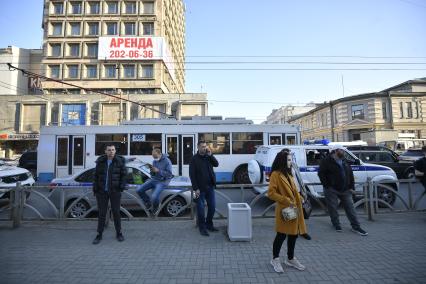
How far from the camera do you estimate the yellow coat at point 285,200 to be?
400cm

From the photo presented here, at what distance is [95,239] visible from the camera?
5.51 m

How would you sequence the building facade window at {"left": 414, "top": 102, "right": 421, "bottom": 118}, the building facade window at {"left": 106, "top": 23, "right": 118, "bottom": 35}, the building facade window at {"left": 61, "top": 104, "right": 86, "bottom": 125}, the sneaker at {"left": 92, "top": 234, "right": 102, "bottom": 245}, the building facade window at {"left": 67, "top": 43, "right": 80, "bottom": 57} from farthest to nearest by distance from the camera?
1. the building facade window at {"left": 106, "top": 23, "right": 118, "bottom": 35}
2. the building facade window at {"left": 67, "top": 43, "right": 80, "bottom": 57}
3. the building facade window at {"left": 61, "top": 104, "right": 86, "bottom": 125}
4. the building facade window at {"left": 414, "top": 102, "right": 421, "bottom": 118}
5. the sneaker at {"left": 92, "top": 234, "right": 102, "bottom": 245}

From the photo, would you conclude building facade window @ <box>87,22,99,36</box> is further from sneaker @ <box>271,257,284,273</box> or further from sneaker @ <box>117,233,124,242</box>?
sneaker @ <box>271,257,284,273</box>

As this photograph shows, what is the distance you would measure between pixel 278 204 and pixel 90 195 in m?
5.35

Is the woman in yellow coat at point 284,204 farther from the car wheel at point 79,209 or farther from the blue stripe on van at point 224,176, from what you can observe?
the blue stripe on van at point 224,176

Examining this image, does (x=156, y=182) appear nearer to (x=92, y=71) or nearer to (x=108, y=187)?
(x=108, y=187)

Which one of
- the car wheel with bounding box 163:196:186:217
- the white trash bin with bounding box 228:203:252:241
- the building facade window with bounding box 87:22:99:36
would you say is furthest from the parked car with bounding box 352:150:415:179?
the building facade window with bounding box 87:22:99:36

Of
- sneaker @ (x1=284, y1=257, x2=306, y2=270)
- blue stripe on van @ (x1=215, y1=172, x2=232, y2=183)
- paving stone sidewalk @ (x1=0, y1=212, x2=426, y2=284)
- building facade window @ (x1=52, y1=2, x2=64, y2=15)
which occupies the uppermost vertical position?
building facade window @ (x1=52, y1=2, x2=64, y2=15)

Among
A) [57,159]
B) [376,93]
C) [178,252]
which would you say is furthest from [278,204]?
[376,93]

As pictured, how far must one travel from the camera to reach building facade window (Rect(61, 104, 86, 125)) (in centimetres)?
4106

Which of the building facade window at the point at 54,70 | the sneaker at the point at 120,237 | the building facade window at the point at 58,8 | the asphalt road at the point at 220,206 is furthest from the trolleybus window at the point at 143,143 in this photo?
the building facade window at the point at 58,8

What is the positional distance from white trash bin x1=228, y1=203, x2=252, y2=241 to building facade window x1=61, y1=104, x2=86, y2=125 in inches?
1618

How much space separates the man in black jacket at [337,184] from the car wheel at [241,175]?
685 cm

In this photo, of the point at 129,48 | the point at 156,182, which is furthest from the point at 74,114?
the point at 156,182
